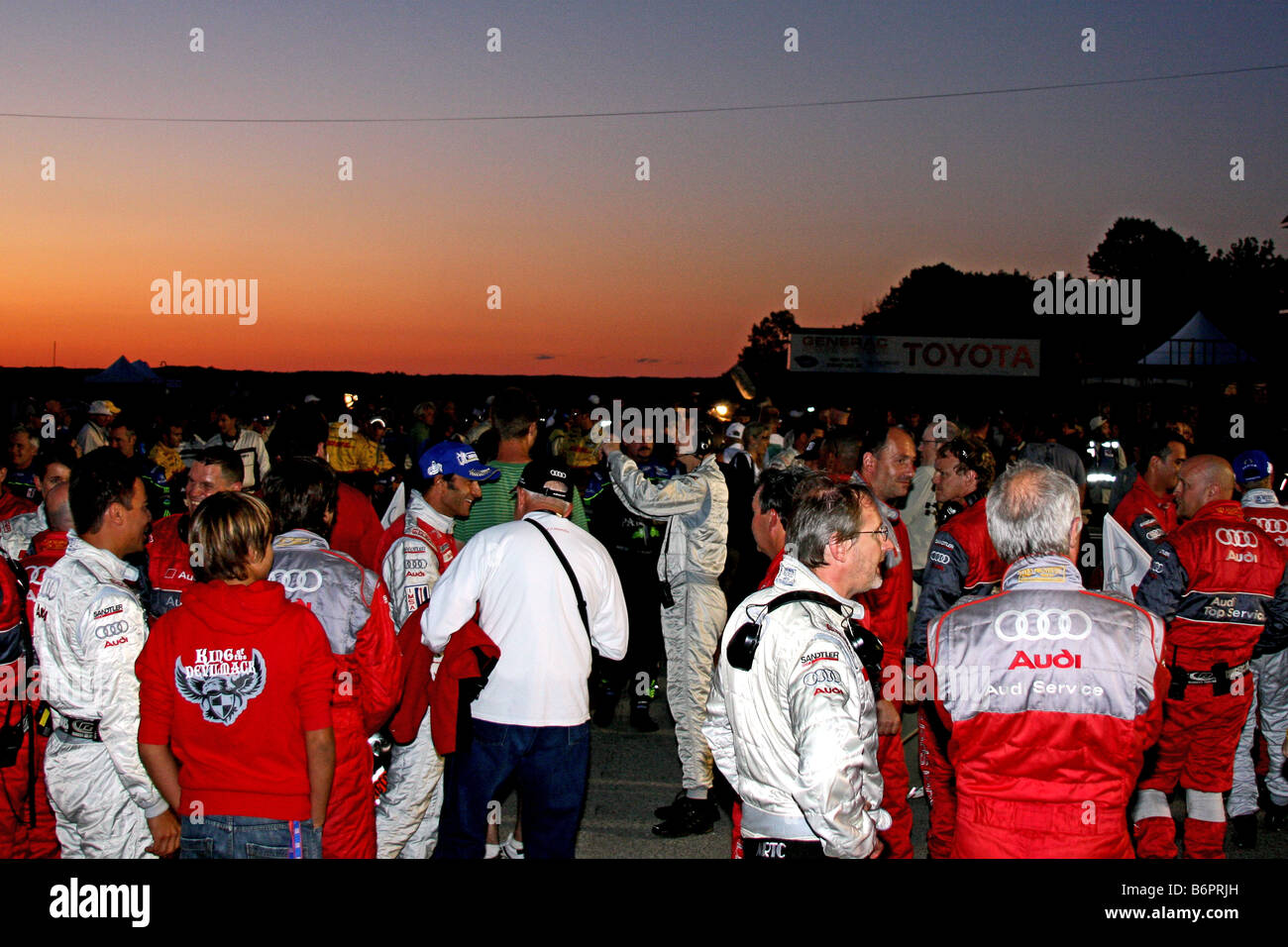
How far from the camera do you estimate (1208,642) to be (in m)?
4.77

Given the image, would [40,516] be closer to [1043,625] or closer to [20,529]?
[20,529]

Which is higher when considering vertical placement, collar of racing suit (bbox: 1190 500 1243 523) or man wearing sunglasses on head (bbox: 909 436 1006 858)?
collar of racing suit (bbox: 1190 500 1243 523)

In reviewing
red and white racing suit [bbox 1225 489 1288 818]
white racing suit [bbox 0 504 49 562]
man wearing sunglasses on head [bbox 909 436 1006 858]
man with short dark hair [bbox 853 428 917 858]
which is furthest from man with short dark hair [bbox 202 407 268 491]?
red and white racing suit [bbox 1225 489 1288 818]

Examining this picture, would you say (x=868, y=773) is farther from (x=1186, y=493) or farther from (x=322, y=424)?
(x=322, y=424)

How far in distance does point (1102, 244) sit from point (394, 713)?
3488 inches

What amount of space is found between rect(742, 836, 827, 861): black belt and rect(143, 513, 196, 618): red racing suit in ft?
9.43

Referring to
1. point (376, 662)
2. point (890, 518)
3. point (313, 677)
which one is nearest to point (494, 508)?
point (376, 662)

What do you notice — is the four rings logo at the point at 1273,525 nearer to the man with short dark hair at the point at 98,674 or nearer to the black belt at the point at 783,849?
the black belt at the point at 783,849

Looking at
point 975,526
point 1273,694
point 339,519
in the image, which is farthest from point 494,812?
point 1273,694

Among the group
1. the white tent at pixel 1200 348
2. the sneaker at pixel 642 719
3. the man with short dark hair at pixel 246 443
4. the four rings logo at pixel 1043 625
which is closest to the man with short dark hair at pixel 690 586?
the sneaker at pixel 642 719

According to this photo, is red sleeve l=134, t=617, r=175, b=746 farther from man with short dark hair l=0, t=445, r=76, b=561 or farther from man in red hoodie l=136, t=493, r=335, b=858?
man with short dark hair l=0, t=445, r=76, b=561

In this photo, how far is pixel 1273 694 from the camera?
5.64 meters

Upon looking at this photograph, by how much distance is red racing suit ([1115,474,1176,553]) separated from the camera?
19.8 feet
